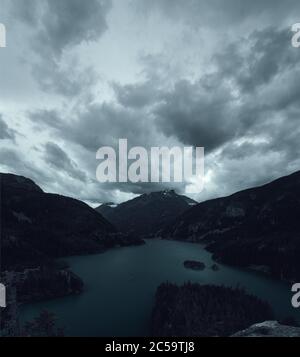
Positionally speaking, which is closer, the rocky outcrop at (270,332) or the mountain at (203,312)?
the rocky outcrop at (270,332)

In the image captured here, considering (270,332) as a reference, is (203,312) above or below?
below

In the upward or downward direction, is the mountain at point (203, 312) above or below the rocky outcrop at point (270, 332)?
below

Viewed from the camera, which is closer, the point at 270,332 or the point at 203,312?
the point at 270,332

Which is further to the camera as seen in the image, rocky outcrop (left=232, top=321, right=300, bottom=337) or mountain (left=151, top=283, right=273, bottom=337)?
mountain (left=151, top=283, right=273, bottom=337)

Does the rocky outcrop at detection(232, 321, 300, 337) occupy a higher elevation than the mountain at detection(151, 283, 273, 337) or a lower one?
higher
